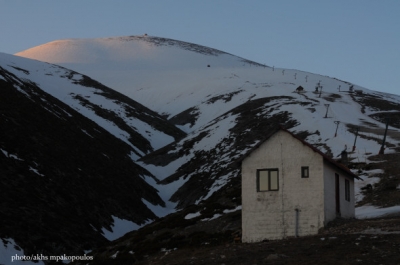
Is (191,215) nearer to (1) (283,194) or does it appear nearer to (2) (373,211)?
(2) (373,211)

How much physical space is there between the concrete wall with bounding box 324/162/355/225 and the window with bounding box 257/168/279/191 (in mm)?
3020

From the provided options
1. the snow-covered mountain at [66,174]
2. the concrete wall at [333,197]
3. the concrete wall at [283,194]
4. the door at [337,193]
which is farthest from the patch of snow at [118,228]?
the door at [337,193]

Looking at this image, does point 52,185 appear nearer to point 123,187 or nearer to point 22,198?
point 22,198

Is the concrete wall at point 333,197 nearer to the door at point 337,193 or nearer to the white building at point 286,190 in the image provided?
the white building at point 286,190

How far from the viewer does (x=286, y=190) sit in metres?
37.4

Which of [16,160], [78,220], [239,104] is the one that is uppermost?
[239,104]

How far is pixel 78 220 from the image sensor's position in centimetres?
5600

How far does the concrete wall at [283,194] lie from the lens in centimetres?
3653

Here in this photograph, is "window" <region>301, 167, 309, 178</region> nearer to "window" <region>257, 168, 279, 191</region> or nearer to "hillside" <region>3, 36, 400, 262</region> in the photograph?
"window" <region>257, 168, 279, 191</region>

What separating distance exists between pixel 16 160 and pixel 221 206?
2160 centimetres

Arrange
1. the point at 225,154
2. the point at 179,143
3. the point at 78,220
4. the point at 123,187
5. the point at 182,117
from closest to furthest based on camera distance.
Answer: the point at 78,220 → the point at 123,187 → the point at 225,154 → the point at 179,143 → the point at 182,117

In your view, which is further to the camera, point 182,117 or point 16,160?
point 182,117

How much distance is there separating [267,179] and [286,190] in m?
1.56

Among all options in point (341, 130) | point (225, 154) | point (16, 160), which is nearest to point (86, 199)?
point (16, 160)
